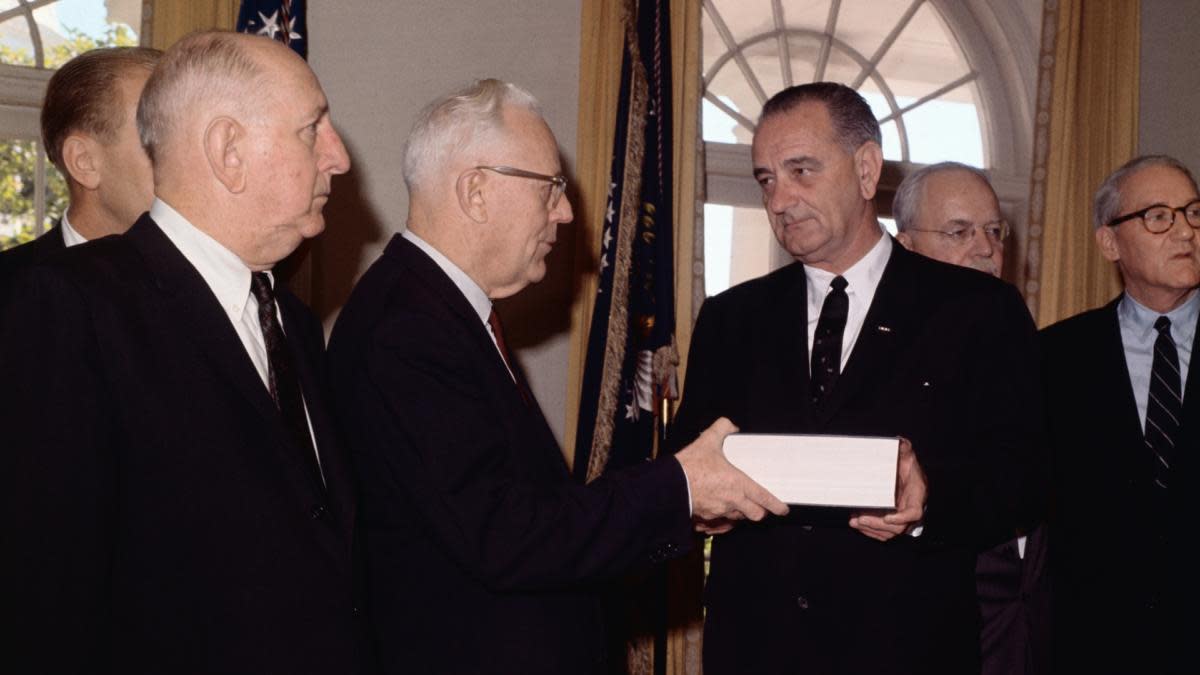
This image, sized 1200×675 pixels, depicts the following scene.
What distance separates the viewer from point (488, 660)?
1939 millimetres

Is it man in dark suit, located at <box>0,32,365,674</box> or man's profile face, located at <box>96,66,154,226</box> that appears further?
man's profile face, located at <box>96,66,154,226</box>

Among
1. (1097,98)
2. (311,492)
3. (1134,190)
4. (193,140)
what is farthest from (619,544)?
(1097,98)

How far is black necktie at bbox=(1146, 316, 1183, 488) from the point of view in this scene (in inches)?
122

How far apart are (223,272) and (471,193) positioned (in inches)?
21.7

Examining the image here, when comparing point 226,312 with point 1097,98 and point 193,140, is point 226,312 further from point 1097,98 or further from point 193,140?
point 1097,98

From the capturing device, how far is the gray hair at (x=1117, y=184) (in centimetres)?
352

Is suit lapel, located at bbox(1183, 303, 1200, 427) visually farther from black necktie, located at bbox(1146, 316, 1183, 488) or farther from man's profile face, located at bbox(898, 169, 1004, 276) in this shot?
man's profile face, located at bbox(898, 169, 1004, 276)

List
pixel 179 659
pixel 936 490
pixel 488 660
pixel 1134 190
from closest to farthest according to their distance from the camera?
1. pixel 179 659
2. pixel 488 660
3. pixel 936 490
4. pixel 1134 190

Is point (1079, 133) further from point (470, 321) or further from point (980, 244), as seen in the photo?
point (470, 321)

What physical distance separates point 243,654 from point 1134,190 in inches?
123

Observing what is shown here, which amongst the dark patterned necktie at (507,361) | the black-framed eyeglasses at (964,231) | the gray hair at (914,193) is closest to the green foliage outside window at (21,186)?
the dark patterned necktie at (507,361)

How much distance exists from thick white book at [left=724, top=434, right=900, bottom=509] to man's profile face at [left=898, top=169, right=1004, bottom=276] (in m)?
1.71

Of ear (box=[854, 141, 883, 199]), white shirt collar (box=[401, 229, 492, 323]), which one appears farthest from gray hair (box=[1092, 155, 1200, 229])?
white shirt collar (box=[401, 229, 492, 323])

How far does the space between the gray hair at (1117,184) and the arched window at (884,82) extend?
2.15 meters
